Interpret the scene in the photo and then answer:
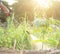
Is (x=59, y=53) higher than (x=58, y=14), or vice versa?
(x=58, y=14)

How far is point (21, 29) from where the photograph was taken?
10.1 feet

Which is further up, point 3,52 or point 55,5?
point 55,5

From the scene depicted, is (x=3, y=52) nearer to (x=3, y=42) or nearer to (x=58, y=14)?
(x=3, y=42)

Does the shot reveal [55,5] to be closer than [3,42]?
No

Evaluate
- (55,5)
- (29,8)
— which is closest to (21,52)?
(29,8)

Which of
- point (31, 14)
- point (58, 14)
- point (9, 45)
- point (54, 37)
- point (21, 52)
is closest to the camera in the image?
point (21, 52)

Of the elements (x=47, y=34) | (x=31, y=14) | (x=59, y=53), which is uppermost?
(x=31, y=14)

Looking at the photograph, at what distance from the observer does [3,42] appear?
297 centimetres

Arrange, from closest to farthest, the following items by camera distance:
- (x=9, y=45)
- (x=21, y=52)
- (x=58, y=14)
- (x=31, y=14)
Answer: (x=21, y=52) → (x=9, y=45) → (x=31, y=14) → (x=58, y=14)

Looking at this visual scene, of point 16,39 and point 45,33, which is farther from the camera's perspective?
point 45,33

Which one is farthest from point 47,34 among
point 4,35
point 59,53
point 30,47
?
point 59,53

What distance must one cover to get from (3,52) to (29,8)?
4851mm

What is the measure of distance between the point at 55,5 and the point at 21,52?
5448mm

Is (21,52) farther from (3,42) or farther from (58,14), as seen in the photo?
(58,14)
